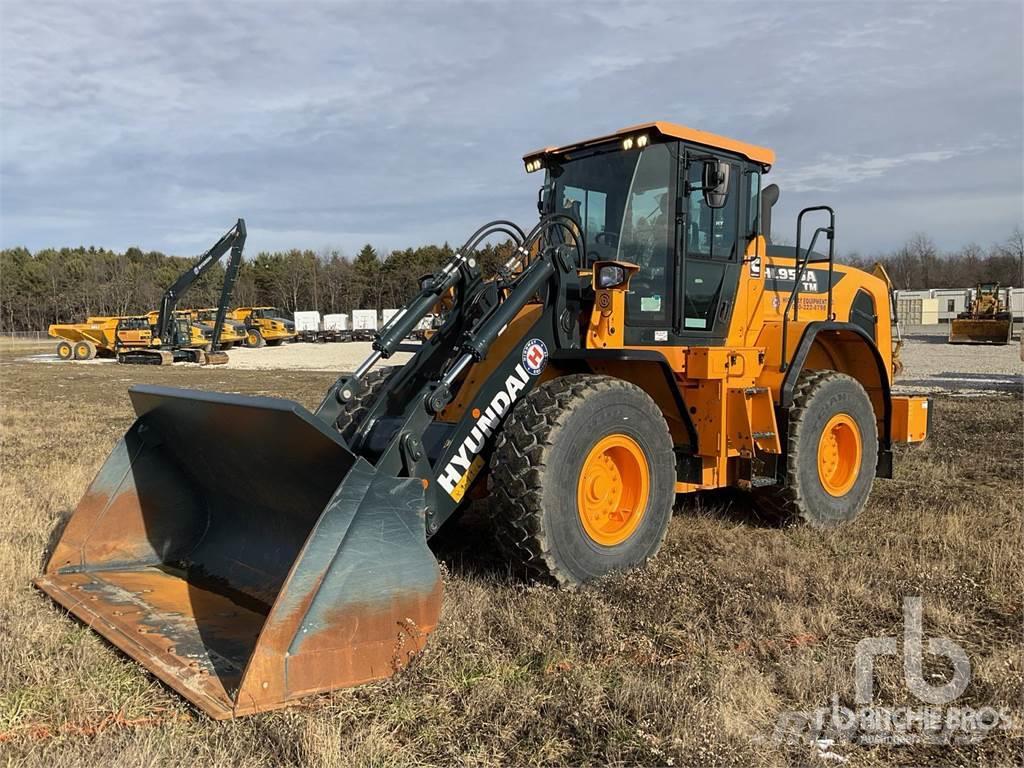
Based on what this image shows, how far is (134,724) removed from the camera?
3127 mm

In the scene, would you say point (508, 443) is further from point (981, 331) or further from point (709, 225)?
point (981, 331)

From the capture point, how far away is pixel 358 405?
550cm

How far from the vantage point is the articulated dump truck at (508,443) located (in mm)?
3635

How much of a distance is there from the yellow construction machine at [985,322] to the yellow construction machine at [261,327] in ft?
120

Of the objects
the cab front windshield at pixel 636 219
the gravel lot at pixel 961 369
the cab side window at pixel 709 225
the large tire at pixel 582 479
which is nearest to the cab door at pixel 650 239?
the cab front windshield at pixel 636 219

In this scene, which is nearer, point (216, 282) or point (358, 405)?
point (358, 405)

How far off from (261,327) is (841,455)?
4617cm

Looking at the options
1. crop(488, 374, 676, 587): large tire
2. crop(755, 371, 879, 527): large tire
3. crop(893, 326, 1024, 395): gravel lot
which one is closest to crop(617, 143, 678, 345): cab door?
crop(488, 374, 676, 587): large tire

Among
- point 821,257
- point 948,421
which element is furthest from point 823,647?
point 948,421

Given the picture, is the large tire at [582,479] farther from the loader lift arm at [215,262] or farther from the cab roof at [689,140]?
the loader lift arm at [215,262]

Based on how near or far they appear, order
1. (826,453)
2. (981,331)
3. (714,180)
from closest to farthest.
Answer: (714,180), (826,453), (981,331)

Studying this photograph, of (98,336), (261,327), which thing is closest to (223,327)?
(98,336)

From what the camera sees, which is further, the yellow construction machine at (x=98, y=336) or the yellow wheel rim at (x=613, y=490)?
the yellow construction machine at (x=98, y=336)

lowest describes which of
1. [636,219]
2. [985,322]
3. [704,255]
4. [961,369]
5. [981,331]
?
[961,369]
